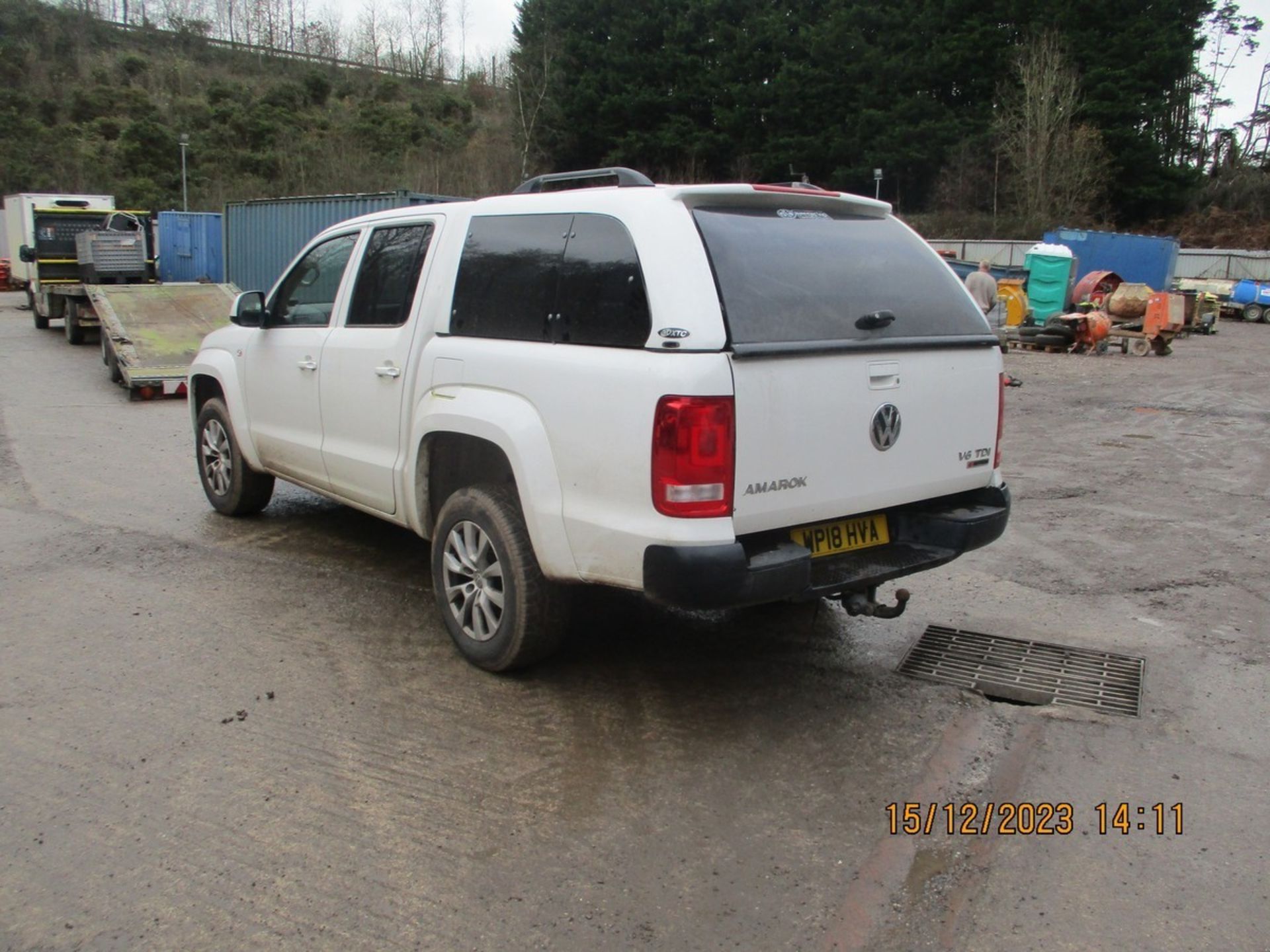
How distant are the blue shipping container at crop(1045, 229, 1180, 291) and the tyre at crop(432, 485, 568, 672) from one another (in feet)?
106

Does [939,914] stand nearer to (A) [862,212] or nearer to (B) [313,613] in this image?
(A) [862,212]

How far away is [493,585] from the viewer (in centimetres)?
442

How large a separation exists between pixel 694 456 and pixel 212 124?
203 feet

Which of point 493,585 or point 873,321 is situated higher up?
point 873,321

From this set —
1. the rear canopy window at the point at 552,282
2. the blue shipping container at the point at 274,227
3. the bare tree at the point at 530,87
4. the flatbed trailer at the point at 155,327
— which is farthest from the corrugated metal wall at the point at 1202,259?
the rear canopy window at the point at 552,282

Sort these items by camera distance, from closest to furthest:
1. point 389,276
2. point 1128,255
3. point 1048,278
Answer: point 389,276 → point 1048,278 → point 1128,255

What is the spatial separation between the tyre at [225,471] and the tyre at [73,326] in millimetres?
13741

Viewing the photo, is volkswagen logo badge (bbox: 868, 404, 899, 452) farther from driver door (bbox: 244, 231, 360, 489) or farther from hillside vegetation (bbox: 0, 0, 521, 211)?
hillside vegetation (bbox: 0, 0, 521, 211)

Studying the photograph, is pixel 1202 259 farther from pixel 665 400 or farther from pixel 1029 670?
pixel 665 400

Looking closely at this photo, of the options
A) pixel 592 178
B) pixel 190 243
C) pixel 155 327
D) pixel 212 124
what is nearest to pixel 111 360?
pixel 155 327

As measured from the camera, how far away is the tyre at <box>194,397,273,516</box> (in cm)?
679

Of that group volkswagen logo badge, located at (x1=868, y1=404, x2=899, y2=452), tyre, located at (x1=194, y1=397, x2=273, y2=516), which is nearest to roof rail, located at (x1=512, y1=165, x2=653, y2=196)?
volkswagen logo badge, located at (x1=868, y1=404, x2=899, y2=452)

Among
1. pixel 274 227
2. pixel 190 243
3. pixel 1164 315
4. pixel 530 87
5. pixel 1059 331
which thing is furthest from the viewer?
pixel 530 87

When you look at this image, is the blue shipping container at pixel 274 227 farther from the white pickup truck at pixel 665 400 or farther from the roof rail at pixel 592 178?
the white pickup truck at pixel 665 400
